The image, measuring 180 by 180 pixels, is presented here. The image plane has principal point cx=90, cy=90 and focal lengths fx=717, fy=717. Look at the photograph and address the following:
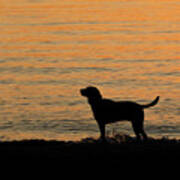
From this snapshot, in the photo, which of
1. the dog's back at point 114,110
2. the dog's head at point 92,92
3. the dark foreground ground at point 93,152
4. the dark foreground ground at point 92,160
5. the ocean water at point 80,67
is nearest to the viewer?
the dark foreground ground at point 92,160

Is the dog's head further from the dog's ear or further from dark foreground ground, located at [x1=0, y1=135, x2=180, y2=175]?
dark foreground ground, located at [x1=0, y1=135, x2=180, y2=175]

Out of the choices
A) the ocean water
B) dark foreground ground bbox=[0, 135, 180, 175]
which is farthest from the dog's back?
the ocean water

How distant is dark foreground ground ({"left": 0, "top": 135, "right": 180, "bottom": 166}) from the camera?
992 centimetres

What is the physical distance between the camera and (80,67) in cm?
2178

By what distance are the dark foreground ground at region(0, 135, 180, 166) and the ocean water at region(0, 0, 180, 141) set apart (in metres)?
4.24

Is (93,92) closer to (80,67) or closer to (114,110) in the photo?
(114,110)

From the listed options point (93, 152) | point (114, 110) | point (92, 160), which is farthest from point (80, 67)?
point (92, 160)

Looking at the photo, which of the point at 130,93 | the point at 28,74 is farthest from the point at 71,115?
the point at 28,74

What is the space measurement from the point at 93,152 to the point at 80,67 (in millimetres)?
11491

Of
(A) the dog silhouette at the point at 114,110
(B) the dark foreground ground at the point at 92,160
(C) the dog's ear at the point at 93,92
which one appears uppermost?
(C) the dog's ear at the point at 93,92

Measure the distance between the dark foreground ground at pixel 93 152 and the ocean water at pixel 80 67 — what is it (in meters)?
4.24

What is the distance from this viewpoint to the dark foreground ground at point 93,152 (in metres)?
9.92

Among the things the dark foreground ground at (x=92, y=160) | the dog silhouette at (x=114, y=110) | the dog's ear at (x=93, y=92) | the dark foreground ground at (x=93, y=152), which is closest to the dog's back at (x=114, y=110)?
the dog silhouette at (x=114, y=110)

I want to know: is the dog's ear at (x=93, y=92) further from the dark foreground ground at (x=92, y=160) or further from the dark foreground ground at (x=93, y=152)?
the dark foreground ground at (x=92, y=160)
